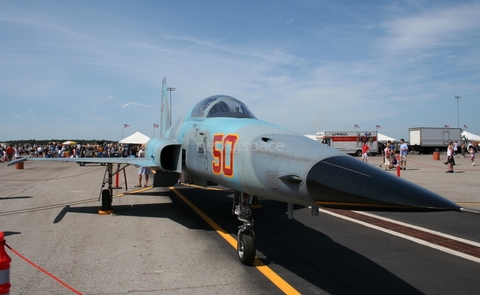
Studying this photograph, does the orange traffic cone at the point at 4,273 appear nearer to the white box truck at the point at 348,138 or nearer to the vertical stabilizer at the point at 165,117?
the vertical stabilizer at the point at 165,117

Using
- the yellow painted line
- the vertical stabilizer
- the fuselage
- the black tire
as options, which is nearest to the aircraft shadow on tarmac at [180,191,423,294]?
the yellow painted line

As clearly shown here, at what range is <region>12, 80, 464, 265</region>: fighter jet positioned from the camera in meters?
3.36

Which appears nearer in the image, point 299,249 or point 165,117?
point 299,249

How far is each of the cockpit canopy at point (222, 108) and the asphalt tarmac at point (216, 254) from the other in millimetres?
2413

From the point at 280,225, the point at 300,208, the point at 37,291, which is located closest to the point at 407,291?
the point at 280,225

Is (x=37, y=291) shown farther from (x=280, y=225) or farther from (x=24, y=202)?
(x=24, y=202)

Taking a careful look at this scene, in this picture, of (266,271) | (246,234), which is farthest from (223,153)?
(266,271)

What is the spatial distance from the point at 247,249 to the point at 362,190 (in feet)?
8.22

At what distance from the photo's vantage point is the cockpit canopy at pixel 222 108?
6922 millimetres

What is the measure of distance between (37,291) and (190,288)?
189 cm

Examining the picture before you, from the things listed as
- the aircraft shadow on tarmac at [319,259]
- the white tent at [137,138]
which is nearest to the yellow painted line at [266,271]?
the aircraft shadow on tarmac at [319,259]

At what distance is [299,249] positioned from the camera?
634 cm

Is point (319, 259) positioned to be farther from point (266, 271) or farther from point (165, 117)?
point (165, 117)

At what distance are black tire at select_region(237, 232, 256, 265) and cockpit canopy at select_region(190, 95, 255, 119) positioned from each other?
2.33 meters
